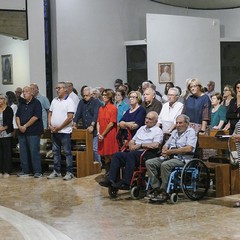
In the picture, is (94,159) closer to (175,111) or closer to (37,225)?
(175,111)

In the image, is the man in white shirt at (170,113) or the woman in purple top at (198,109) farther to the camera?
the man in white shirt at (170,113)

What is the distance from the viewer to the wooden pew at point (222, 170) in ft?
23.7

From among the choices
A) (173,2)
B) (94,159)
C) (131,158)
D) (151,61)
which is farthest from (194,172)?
(173,2)

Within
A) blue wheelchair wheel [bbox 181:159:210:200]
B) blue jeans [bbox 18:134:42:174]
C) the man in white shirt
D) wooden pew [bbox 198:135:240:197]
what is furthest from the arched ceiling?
blue wheelchair wheel [bbox 181:159:210:200]

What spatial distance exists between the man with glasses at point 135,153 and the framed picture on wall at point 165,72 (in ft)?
23.3

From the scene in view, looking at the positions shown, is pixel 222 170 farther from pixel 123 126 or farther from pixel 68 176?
pixel 68 176

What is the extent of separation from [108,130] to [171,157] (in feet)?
4.68

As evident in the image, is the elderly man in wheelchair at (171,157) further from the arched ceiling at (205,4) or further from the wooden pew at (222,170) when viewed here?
the arched ceiling at (205,4)

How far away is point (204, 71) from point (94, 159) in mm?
6163

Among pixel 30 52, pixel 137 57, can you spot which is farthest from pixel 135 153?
pixel 137 57

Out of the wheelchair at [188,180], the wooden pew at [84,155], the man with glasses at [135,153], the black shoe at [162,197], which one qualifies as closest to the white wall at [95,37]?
the wooden pew at [84,155]

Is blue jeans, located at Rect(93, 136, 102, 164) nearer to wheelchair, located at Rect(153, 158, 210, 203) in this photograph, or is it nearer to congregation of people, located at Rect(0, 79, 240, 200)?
congregation of people, located at Rect(0, 79, 240, 200)

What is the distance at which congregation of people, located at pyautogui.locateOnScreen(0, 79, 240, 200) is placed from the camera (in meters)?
7.13

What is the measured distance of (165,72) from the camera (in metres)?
14.5
